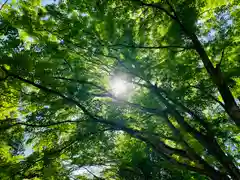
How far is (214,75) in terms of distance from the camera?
2838 mm

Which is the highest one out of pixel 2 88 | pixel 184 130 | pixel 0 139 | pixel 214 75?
pixel 214 75

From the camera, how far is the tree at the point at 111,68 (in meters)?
2.82

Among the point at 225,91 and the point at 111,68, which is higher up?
the point at 111,68

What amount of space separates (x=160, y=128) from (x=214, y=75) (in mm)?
1814

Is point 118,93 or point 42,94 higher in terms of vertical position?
point 118,93

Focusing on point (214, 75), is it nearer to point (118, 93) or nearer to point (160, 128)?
point (118, 93)

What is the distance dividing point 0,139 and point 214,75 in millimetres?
3111

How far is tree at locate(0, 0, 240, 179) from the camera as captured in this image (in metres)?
2.82

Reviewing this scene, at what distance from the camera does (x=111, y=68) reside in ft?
10.8

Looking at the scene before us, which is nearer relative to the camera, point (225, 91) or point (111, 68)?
point (225, 91)

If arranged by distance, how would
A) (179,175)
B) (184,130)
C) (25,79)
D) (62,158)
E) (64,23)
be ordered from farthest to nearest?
1. (179,175)
2. (62,158)
3. (184,130)
4. (64,23)
5. (25,79)

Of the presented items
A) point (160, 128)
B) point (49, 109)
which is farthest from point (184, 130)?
point (49, 109)

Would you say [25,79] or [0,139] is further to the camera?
[0,139]

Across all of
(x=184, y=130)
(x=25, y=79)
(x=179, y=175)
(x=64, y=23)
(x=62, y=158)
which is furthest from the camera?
(x=179, y=175)
